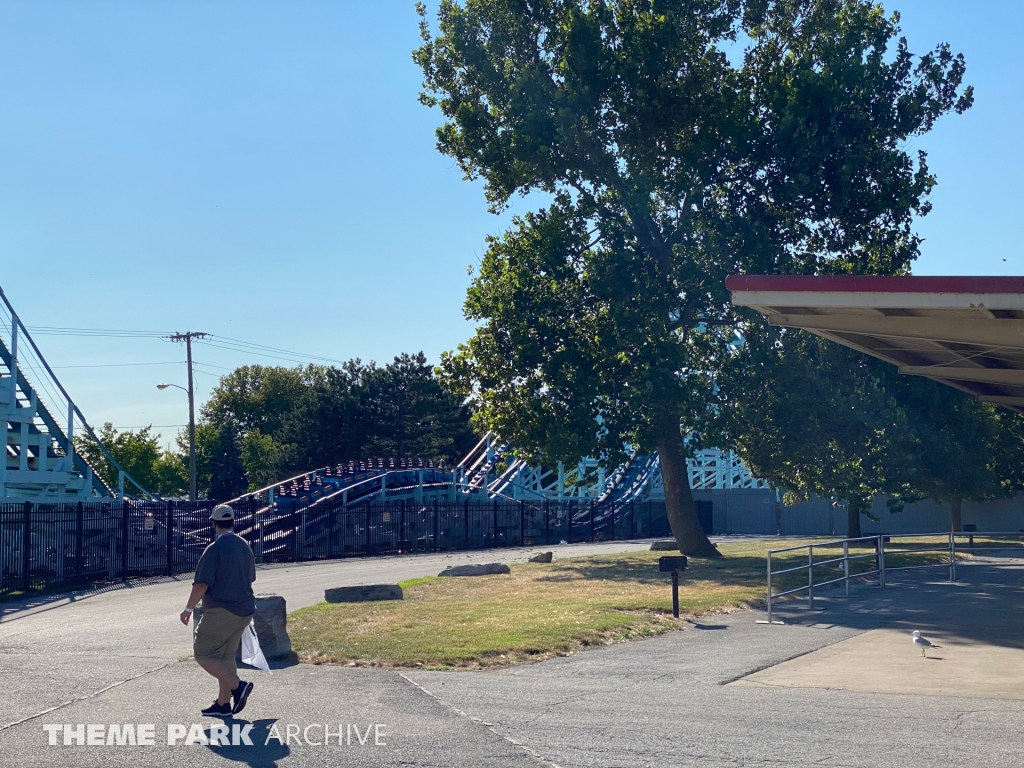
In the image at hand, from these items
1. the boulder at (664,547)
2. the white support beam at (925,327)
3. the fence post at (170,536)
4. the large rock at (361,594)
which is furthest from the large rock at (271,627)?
the boulder at (664,547)

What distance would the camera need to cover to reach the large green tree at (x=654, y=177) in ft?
88.7

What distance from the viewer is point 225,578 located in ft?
28.4

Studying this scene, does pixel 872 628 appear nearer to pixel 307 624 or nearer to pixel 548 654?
pixel 548 654

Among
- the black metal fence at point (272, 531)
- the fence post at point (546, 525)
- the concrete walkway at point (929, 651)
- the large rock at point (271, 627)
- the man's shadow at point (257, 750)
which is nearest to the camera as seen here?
the man's shadow at point (257, 750)

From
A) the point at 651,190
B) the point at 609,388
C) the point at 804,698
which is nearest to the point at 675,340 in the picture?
the point at 609,388

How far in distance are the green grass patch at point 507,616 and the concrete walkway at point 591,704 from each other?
2.17 ft

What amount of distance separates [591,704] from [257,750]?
3022mm

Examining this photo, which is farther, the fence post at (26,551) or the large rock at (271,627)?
the fence post at (26,551)

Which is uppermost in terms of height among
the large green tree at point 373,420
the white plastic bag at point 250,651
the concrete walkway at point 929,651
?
the large green tree at point 373,420

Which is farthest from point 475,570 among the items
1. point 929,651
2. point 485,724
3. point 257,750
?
Answer: point 257,750

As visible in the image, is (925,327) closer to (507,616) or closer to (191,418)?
(507,616)

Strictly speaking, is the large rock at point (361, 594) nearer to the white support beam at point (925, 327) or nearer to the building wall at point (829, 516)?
the white support beam at point (925, 327)

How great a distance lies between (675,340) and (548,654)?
1609 centimetres

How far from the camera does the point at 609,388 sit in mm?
27797
